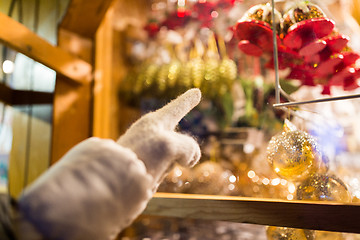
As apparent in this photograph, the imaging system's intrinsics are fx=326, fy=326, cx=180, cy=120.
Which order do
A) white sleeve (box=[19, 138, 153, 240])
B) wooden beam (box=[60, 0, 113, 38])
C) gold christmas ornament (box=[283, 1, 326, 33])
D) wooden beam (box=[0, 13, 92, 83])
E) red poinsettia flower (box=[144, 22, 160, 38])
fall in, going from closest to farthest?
white sleeve (box=[19, 138, 153, 240]) < gold christmas ornament (box=[283, 1, 326, 33]) < wooden beam (box=[0, 13, 92, 83]) < wooden beam (box=[60, 0, 113, 38]) < red poinsettia flower (box=[144, 22, 160, 38])

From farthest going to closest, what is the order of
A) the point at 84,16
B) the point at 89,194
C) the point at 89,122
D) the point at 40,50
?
1. the point at 89,122
2. the point at 84,16
3. the point at 40,50
4. the point at 89,194

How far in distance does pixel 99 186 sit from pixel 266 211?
480 mm

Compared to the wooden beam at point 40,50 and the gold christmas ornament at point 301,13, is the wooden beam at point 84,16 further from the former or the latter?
the gold christmas ornament at point 301,13

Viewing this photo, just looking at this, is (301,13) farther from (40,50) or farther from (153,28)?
(153,28)

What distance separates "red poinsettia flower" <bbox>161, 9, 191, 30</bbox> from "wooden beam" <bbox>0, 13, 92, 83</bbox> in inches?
23.3

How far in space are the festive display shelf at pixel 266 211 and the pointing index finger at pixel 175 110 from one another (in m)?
0.34

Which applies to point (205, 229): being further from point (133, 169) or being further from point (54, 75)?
point (133, 169)

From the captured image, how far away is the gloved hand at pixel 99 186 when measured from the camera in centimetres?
37

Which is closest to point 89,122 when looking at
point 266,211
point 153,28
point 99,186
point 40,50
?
point 40,50

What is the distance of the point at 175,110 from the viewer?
0.53 metres

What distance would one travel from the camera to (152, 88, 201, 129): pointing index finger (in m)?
0.51

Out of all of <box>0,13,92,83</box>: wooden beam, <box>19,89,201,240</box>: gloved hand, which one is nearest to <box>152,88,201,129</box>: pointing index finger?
<box>19,89,201,240</box>: gloved hand

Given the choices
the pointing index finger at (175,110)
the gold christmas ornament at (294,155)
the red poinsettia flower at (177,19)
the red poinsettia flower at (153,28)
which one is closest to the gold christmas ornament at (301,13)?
the gold christmas ornament at (294,155)

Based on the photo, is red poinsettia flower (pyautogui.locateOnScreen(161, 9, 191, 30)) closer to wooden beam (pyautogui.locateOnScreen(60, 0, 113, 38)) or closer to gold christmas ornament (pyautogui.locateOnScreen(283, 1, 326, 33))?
wooden beam (pyautogui.locateOnScreen(60, 0, 113, 38))
